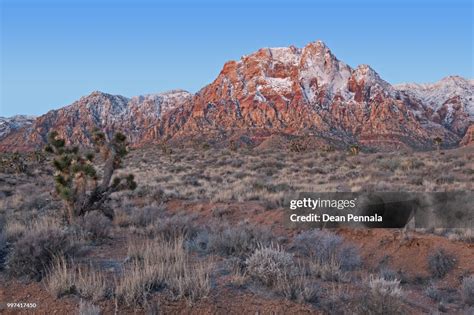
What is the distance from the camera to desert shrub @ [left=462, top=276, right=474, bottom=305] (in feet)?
24.7

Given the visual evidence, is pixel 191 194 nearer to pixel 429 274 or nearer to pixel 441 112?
pixel 429 274

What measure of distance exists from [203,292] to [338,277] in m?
2.64

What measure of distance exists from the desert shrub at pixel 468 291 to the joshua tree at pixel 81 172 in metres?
9.22

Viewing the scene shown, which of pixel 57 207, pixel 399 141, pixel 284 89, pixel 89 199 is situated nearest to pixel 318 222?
pixel 89 199

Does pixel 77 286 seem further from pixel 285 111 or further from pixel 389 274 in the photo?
pixel 285 111

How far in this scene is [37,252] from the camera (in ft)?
22.4

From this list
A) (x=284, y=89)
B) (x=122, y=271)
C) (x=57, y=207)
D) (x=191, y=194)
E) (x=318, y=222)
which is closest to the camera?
(x=122, y=271)

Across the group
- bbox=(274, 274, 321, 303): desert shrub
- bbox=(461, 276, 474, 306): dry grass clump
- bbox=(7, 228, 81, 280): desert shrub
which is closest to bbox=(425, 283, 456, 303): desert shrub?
bbox=(461, 276, 474, 306): dry grass clump

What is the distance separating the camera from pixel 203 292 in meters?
5.80

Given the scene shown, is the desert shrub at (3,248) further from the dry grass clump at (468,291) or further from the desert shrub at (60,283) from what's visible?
the dry grass clump at (468,291)

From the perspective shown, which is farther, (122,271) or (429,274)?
(429,274)

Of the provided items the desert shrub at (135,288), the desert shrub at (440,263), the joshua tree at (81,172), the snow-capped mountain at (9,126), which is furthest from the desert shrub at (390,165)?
the snow-capped mountain at (9,126)

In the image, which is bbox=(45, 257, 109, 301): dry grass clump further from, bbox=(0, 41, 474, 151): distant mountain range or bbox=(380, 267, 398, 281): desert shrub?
bbox=(0, 41, 474, 151): distant mountain range

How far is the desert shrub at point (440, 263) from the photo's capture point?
898cm
